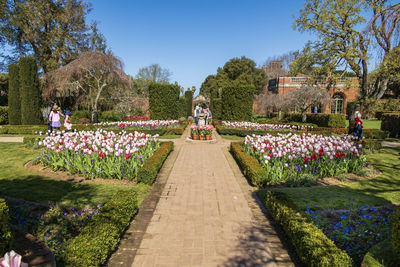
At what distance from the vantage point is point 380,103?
24.8 m

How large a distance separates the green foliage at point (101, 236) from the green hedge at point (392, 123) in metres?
18.2

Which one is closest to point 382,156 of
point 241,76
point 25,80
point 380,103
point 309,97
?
point 309,97

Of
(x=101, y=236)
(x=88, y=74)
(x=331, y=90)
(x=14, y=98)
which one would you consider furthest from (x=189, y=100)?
(x=101, y=236)

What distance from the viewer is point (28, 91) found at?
17.6 metres

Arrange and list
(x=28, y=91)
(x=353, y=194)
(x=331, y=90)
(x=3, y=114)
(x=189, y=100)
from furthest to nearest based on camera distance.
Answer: (x=189, y=100) < (x=331, y=90) < (x=3, y=114) < (x=28, y=91) < (x=353, y=194)

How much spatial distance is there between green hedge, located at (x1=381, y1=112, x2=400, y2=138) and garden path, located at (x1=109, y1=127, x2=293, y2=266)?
15.1 meters

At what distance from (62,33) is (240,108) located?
784 inches

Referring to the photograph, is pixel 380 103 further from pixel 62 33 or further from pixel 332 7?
pixel 62 33

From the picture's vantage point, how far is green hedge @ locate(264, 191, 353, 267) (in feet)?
8.32

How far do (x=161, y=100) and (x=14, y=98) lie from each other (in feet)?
37.4

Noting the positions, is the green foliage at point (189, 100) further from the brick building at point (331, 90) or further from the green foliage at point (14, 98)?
the green foliage at point (14, 98)

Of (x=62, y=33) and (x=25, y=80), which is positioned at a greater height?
(x=62, y=33)

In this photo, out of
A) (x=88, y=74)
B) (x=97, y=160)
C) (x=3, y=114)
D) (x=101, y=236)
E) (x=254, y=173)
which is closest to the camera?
(x=101, y=236)

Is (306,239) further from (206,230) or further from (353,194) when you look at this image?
(353,194)
